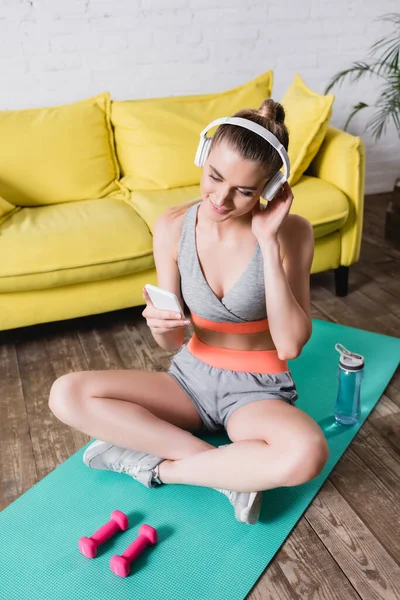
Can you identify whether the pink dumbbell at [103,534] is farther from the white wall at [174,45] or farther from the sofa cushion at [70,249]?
the white wall at [174,45]

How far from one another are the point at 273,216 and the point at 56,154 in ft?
4.98

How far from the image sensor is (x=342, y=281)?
2678 millimetres

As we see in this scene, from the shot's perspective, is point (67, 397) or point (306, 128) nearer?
point (67, 397)

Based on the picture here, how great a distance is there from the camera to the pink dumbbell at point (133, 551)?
130 centimetres

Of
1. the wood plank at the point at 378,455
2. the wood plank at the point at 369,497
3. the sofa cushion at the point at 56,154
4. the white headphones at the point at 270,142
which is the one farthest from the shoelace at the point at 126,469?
the sofa cushion at the point at 56,154

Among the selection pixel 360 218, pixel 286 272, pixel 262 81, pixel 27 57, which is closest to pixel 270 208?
pixel 286 272

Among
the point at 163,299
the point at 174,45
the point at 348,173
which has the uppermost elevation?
the point at 174,45

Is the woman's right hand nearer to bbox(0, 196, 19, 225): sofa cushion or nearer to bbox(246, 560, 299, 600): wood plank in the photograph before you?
bbox(246, 560, 299, 600): wood plank

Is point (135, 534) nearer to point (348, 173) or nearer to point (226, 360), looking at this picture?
point (226, 360)

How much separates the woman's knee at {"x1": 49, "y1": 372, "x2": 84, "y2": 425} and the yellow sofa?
29.6 inches

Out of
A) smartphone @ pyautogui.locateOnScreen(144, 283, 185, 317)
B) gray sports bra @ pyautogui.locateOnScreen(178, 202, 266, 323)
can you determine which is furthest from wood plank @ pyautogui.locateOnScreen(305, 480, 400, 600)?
smartphone @ pyautogui.locateOnScreen(144, 283, 185, 317)

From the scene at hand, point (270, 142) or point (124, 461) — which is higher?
point (270, 142)

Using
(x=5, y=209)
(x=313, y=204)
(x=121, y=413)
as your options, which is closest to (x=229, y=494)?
(x=121, y=413)

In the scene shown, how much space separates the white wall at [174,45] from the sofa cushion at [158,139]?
47 cm
